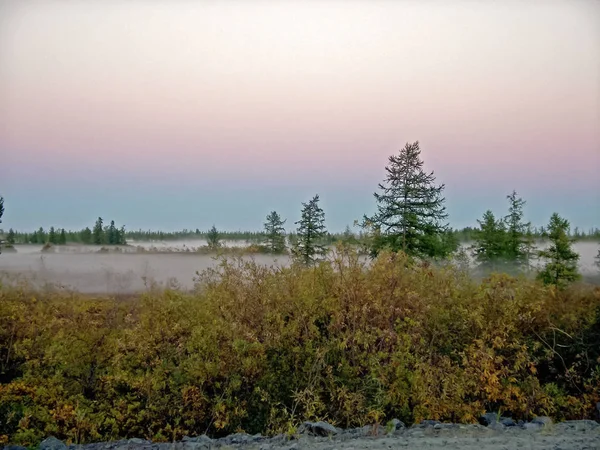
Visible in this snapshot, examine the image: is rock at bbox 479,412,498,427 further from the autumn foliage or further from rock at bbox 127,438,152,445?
rock at bbox 127,438,152,445

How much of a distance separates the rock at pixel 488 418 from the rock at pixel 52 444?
14.4 feet

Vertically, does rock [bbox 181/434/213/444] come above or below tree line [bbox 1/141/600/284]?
below

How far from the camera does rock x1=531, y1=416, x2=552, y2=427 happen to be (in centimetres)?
549

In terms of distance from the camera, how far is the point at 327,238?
762 centimetres

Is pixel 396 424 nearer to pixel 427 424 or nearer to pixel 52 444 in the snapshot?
pixel 427 424

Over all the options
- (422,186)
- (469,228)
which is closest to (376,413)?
(422,186)

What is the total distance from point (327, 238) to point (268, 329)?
6.27 ft

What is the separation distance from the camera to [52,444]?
17.0ft

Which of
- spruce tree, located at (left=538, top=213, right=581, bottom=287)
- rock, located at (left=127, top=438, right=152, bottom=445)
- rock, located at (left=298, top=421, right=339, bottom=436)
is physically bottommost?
rock, located at (left=127, top=438, right=152, bottom=445)

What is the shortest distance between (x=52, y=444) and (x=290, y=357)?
8.56 ft

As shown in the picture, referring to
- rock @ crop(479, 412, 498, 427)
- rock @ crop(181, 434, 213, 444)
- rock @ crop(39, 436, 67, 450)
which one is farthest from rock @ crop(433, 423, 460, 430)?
rock @ crop(39, 436, 67, 450)

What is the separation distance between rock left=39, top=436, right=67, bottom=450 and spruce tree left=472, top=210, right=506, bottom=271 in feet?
23.1

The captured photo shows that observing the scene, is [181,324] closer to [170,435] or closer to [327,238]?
[170,435]

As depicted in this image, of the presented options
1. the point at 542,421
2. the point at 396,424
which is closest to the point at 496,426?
the point at 542,421
